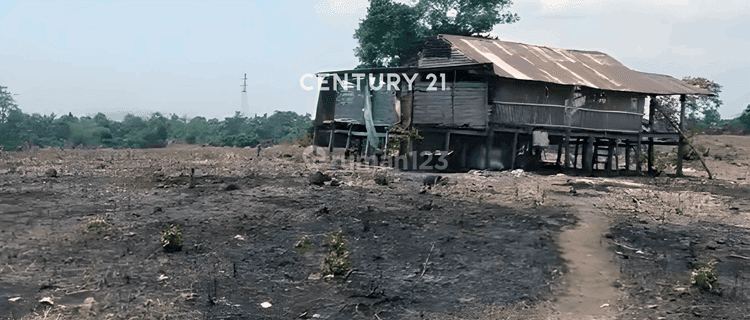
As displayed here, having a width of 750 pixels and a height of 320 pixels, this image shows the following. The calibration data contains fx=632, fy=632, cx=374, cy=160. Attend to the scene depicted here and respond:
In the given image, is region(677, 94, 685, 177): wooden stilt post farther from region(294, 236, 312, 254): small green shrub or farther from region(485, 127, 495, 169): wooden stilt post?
region(294, 236, 312, 254): small green shrub

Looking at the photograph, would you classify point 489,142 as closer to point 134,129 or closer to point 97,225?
point 97,225

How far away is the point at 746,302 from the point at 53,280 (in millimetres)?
9583

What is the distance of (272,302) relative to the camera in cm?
Result: 862

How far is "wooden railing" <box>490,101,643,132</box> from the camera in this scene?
22.3 metres

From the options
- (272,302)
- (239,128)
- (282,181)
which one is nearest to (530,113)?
(282,181)

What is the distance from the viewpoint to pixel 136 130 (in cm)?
5250

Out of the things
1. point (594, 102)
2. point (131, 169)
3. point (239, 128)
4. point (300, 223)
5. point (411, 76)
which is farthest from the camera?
point (239, 128)

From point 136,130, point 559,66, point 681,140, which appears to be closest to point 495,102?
point 559,66

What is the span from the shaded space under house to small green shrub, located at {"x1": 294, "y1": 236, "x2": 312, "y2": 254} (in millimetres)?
11218

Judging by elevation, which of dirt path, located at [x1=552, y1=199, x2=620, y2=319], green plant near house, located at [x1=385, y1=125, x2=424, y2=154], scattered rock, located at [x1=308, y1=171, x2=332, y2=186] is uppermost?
green plant near house, located at [x1=385, y1=125, x2=424, y2=154]

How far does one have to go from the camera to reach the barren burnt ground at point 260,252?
333 inches

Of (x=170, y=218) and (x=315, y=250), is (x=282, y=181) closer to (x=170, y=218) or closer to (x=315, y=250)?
(x=170, y=218)

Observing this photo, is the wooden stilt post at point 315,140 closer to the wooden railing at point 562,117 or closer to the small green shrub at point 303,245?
the wooden railing at point 562,117

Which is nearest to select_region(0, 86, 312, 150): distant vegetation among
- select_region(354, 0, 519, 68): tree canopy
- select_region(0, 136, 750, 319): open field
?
select_region(354, 0, 519, 68): tree canopy
